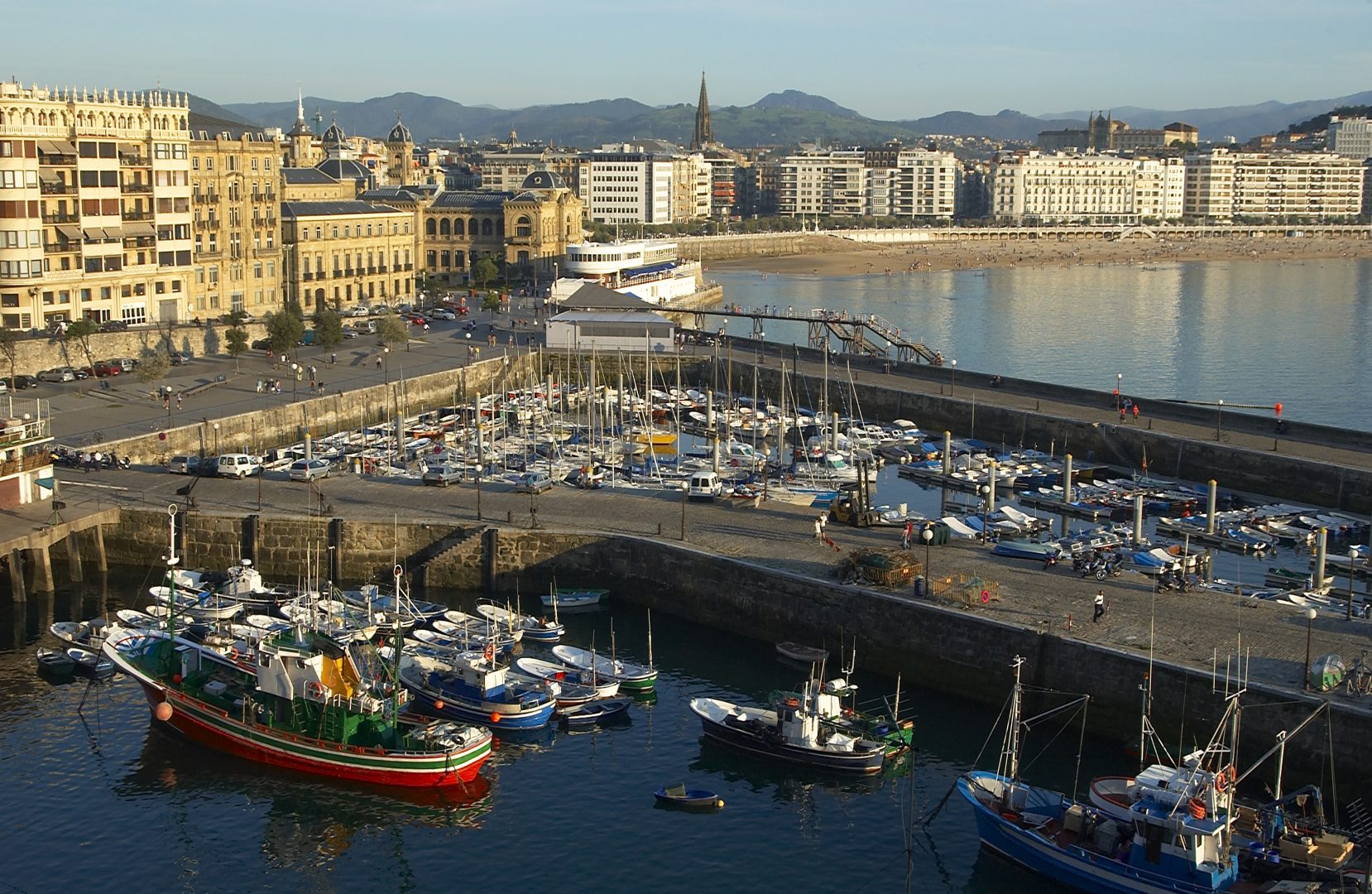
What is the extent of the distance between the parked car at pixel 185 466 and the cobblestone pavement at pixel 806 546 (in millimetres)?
525

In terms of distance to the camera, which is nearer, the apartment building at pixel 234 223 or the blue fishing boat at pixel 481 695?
the blue fishing boat at pixel 481 695

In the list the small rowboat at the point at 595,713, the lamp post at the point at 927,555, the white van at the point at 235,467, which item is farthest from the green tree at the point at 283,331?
the small rowboat at the point at 595,713

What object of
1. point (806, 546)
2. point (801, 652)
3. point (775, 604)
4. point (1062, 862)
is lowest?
point (1062, 862)

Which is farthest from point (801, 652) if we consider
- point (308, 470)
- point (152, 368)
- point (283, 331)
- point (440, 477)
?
point (283, 331)

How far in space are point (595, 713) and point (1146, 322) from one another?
268 ft

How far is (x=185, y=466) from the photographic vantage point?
144ft

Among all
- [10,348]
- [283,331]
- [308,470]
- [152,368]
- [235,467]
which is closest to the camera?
[308,470]

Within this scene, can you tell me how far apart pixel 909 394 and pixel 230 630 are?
34158 millimetres

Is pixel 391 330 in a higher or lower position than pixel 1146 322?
higher

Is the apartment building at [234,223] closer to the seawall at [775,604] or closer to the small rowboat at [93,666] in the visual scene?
the seawall at [775,604]

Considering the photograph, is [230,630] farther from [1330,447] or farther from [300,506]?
[1330,447]

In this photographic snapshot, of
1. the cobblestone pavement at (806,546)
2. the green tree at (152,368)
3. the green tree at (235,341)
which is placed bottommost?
the cobblestone pavement at (806,546)

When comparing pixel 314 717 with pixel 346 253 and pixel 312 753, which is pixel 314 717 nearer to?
pixel 312 753

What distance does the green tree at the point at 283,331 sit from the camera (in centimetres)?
6191
